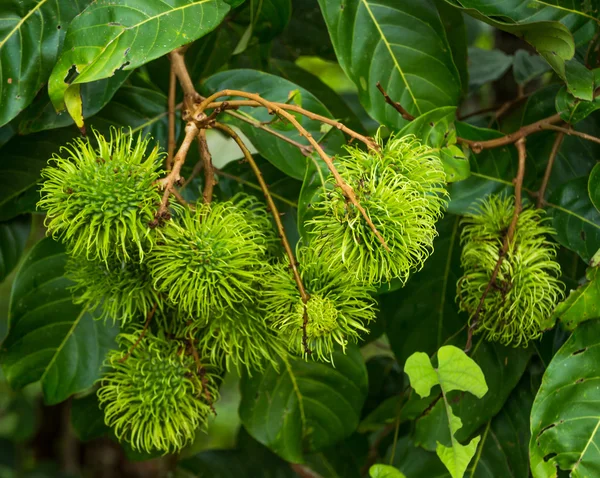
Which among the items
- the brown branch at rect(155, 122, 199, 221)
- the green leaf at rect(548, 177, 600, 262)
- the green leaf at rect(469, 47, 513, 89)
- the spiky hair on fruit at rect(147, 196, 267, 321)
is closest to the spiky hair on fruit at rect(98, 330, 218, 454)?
the spiky hair on fruit at rect(147, 196, 267, 321)

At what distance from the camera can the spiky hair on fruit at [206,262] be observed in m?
0.98

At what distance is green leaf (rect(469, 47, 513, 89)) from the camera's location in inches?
77.2

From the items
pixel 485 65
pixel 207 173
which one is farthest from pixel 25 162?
pixel 485 65

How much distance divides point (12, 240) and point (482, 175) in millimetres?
973

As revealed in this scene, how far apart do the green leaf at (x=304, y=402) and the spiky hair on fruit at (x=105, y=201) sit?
1.72ft

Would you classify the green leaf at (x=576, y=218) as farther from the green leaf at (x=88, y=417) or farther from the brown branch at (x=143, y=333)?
the green leaf at (x=88, y=417)

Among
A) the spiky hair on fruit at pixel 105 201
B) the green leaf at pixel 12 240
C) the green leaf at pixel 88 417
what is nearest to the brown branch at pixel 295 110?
the spiky hair on fruit at pixel 105 201

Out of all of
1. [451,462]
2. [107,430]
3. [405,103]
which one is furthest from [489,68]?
[107,430]

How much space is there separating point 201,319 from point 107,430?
660 millimetres

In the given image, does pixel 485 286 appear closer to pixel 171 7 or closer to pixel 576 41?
pixel 576 41

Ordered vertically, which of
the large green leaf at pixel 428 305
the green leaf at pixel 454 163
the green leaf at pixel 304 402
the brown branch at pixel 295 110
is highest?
the brown branch at pixel 295 110

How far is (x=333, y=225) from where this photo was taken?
95cm

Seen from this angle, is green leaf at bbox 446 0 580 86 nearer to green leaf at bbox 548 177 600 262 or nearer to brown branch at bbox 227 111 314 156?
green leaf at bbox 548 177 600 262

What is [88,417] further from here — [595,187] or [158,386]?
[595,187]
